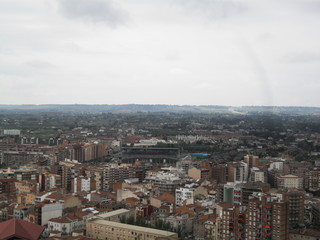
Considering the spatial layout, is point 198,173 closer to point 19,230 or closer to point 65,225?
point 65,225

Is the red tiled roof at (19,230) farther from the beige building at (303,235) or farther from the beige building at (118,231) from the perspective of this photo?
the beige building at (303,235)

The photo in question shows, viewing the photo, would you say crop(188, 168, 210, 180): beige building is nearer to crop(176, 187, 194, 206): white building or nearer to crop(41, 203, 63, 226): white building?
crop(176, 187, 194, 206): white building

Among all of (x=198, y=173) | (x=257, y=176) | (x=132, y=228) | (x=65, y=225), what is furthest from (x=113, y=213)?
(x=257, y=176)

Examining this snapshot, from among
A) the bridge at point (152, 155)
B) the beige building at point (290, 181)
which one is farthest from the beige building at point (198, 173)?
the bridge at point (152, 155)

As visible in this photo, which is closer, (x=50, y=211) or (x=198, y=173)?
(x=50, y=211)

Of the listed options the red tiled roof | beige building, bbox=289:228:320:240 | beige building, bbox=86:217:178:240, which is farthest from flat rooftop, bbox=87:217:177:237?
beige building, bbox=289:228:320:240

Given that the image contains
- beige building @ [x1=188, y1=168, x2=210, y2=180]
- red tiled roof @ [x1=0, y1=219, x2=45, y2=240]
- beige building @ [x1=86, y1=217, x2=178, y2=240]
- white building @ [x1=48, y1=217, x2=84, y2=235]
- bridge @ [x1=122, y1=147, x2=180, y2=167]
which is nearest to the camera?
red tiled roof @ [x1=0, y1=219, x2=45, y2=240]
